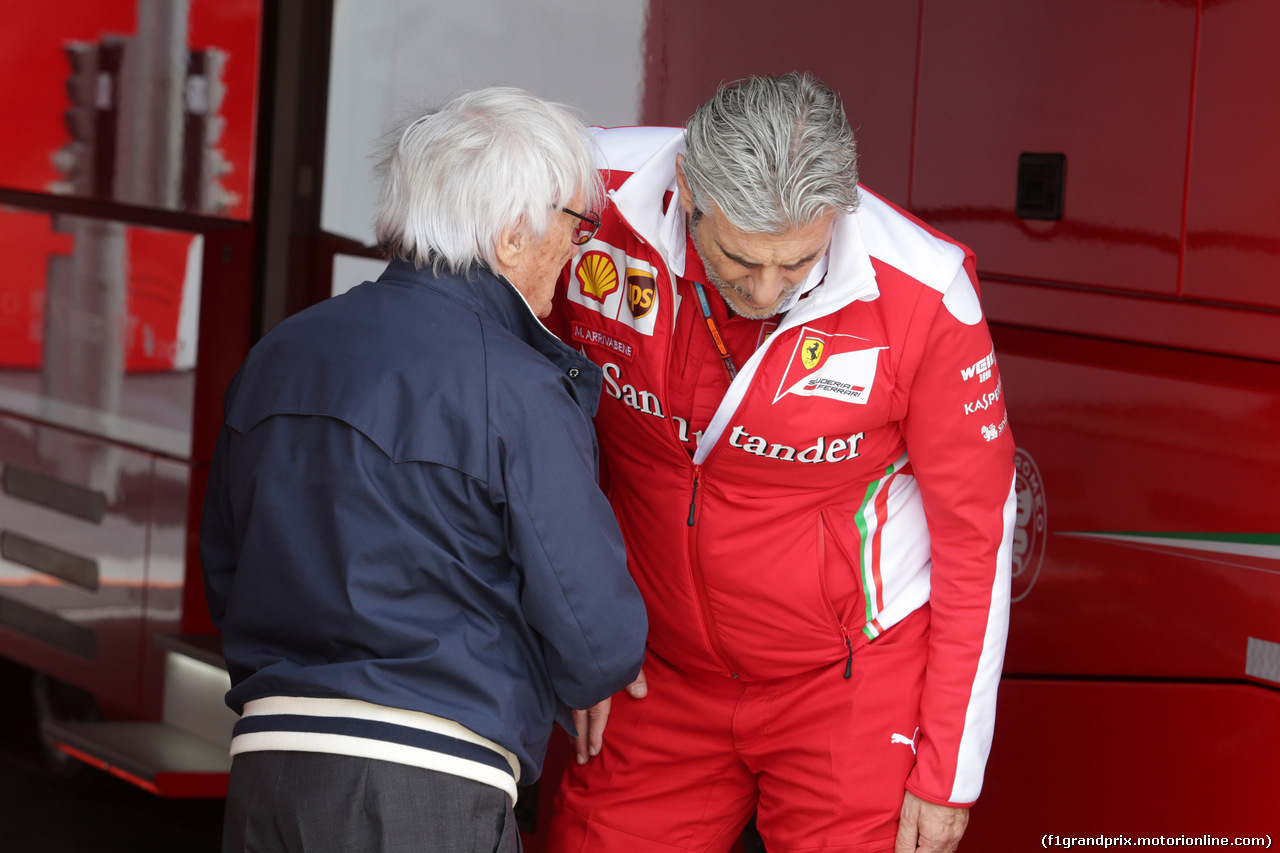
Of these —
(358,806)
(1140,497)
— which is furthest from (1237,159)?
(358,806)

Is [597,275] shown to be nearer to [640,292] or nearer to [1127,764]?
[640,292]

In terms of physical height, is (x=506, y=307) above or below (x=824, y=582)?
above

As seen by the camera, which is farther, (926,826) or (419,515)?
(926,826)

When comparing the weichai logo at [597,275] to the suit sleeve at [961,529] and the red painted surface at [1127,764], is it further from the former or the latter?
the red painted surface at [1127,764]

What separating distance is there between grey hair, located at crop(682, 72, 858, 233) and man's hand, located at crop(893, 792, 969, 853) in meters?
0.87

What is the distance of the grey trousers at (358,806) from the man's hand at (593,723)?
1.65ft

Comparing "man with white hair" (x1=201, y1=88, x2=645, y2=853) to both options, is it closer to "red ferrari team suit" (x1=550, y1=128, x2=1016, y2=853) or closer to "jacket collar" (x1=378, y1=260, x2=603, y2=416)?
"jacket collar" (x1=378, y1=260, x2=603, y2=416)

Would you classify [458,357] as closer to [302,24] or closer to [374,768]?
[374,768]

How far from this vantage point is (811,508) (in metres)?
1.95

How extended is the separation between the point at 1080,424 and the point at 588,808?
999 millimetres

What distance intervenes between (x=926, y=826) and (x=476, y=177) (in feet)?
3.69

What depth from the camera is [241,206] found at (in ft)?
11.0

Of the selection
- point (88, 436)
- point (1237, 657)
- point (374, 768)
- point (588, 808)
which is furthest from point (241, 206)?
point (1237, 657)

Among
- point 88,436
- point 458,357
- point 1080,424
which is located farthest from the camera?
point 88,436
